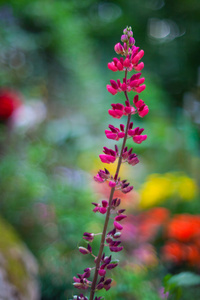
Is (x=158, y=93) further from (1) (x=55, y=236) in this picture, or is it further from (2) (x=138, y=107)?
(2) (x=138, y=107)

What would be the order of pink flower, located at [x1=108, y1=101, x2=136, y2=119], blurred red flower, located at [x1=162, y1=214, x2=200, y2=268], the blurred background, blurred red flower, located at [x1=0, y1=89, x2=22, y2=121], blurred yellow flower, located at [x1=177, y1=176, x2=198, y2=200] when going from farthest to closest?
blurred yellow flower, located at [x1=177, y1=176, x2=198, y2=200] → blurred red flower, located at [x1=0, y1=89, x2=22, y2=121] → blurred red flower, located at [x1=162, y1=214, x2=200, y2=268] → the blurred background → pink flower, located at [x1=108, y1=101, x2=136, y2=119]

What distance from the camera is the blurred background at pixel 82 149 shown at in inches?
53.0

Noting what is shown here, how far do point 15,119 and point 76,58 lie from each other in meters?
1.41

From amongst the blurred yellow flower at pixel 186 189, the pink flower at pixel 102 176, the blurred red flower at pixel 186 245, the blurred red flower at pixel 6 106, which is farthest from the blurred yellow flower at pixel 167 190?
the pink flower at pixel 102 176

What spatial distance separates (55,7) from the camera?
2.58 meters

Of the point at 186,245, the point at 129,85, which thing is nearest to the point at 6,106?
the point at 186,245

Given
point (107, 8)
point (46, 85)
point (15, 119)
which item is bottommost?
point (15, 119)

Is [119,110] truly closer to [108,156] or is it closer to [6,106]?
[108,156]

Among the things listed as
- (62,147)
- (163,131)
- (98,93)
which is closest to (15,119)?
(62,147)

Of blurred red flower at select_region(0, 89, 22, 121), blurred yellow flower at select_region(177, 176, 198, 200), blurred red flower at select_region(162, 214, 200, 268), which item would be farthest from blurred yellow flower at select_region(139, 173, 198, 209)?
blurred red flower at select_region(0, 89, 22, 121)

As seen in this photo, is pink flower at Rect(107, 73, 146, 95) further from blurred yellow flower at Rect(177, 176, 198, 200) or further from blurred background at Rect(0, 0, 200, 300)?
blurred yellow flower at Rect(177, 176, 198, 200)

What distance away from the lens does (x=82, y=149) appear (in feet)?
10.3

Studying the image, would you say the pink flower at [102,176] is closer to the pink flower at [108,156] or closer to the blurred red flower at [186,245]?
the pink flower at [108,156]

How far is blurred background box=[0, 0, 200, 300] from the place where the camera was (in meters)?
1.35
